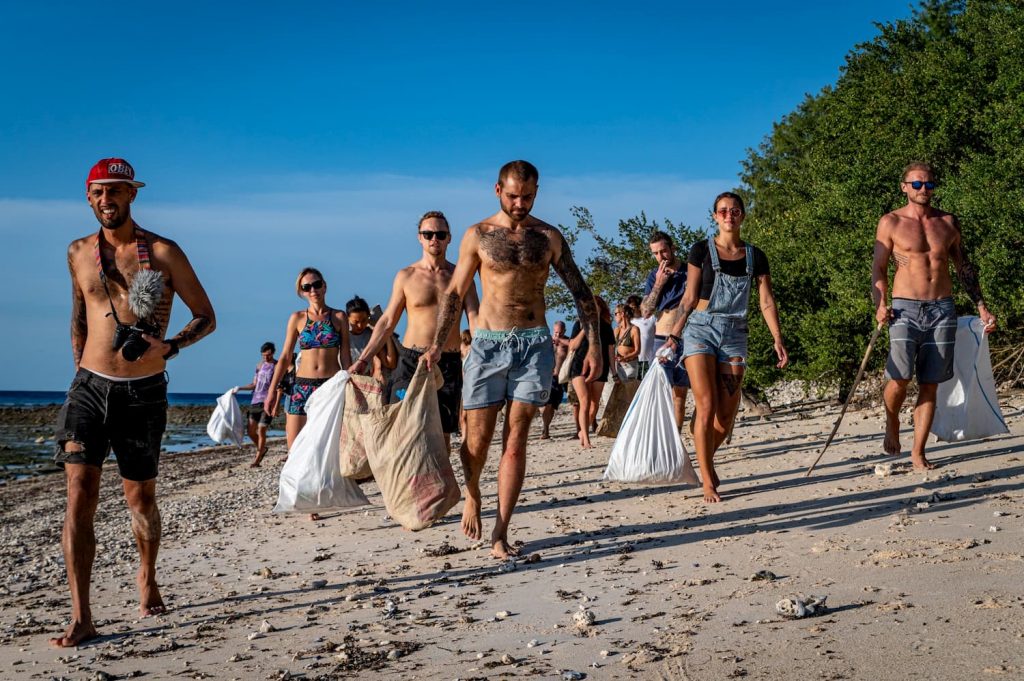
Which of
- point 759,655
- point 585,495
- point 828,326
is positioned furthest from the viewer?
point 828,326

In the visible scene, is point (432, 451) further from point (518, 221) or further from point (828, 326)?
point (828, 326)

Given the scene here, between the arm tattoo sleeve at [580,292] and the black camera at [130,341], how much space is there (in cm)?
242

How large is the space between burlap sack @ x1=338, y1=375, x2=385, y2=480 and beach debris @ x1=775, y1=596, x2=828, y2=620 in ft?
10.2

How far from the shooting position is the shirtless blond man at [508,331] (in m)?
5.75

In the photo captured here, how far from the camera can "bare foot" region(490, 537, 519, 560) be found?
579cm

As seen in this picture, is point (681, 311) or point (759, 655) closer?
point (759, 655)

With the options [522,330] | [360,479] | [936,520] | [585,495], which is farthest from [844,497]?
[360,479]

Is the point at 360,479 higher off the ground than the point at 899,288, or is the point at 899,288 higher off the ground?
the point at 899,288

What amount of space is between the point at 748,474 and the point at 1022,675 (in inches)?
213

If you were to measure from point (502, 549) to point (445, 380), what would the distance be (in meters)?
1.85

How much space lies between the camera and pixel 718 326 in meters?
7.13

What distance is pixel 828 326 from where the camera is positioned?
535 inches

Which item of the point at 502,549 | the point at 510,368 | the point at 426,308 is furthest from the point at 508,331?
the point at 426,308

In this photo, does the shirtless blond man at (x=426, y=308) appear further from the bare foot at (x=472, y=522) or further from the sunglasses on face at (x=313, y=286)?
the sunglasses on face at (x=313, y=286)
